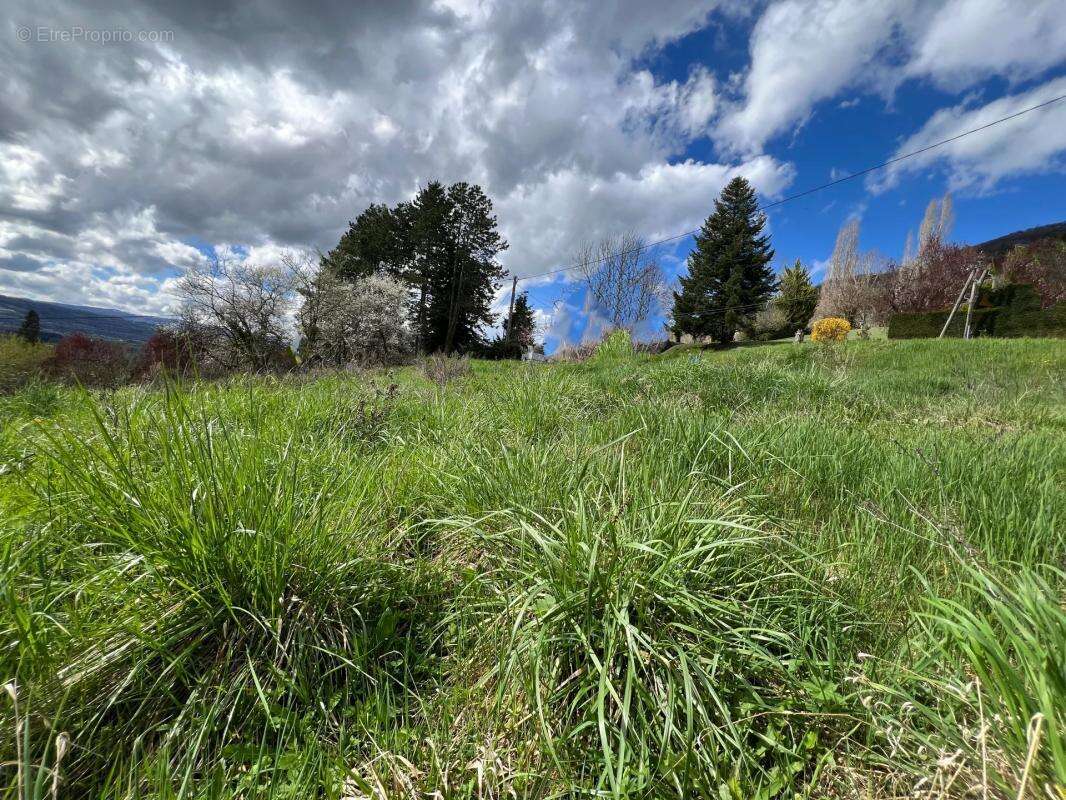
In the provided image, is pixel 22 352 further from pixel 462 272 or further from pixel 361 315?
pixel 462 272

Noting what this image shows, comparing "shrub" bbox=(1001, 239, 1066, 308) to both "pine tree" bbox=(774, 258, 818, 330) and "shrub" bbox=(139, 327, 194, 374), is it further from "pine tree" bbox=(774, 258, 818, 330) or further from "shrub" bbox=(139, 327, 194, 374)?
"shrub" bbox=(139, 327, 194, 374)

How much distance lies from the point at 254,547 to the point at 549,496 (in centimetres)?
107

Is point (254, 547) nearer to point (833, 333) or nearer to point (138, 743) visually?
point (138, 743)

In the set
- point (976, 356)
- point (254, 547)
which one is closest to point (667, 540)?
point (254, 547)

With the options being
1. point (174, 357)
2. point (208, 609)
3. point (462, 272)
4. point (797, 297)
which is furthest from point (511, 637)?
point (797, 297)

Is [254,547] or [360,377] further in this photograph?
[360,377]

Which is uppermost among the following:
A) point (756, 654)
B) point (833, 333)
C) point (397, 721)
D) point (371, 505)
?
point (833, 333)

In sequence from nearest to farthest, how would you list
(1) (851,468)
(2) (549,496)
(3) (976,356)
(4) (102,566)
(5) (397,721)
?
(5) (397,721)
(4) (102,566)
(2) (549,496)
(1) (851,468)
(3) (976,356)

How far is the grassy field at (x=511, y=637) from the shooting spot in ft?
2.98

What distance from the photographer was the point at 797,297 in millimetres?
35250

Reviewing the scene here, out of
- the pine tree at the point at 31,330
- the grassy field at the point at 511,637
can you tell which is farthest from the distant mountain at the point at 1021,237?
the pine tree at the point at 31,330

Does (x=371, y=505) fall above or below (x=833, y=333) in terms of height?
below

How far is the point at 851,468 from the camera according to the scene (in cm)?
229

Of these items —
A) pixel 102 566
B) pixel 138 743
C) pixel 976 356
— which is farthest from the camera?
pixel 976 356
